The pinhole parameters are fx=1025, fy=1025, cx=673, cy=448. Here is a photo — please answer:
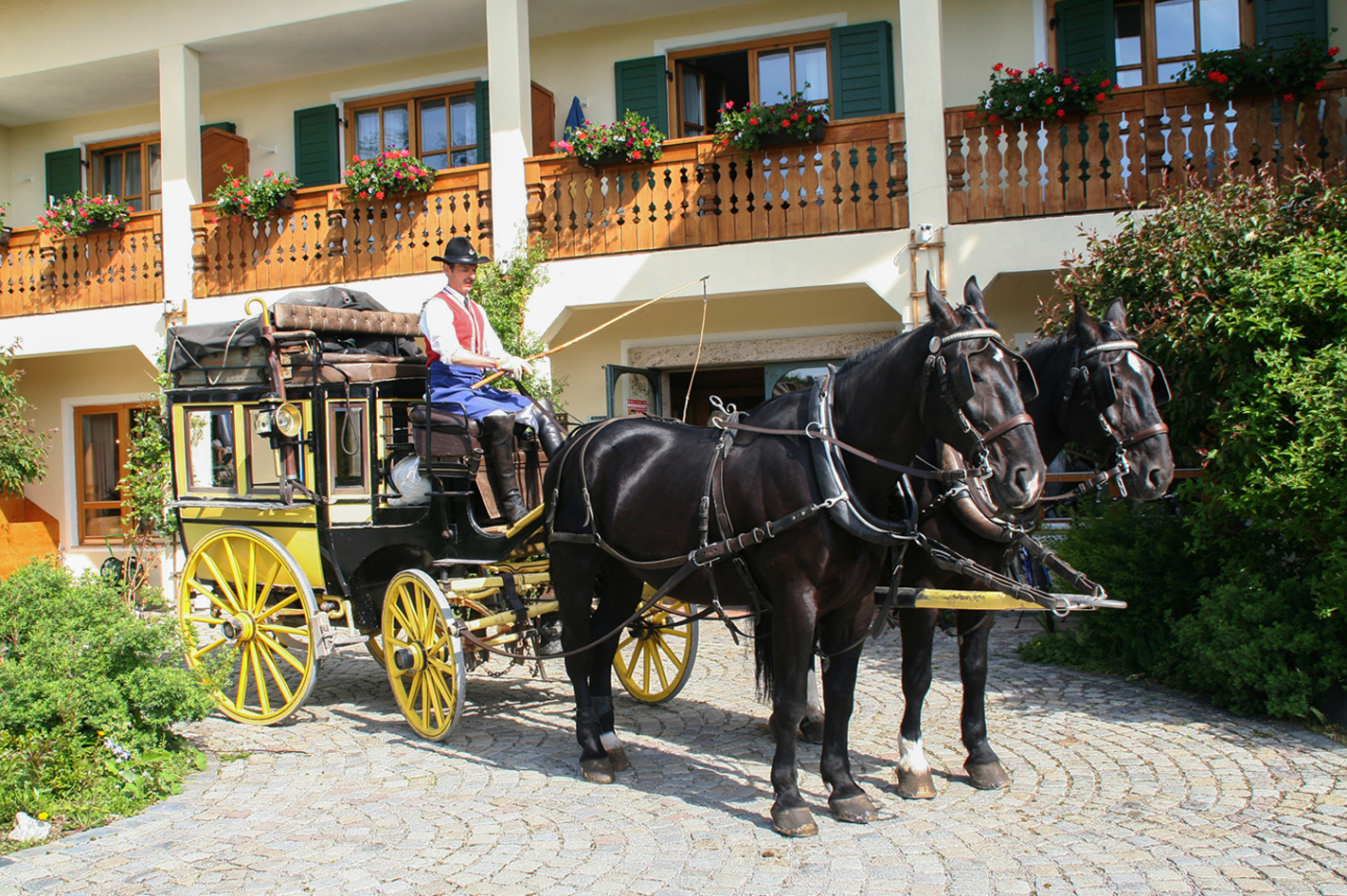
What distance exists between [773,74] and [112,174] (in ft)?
30.1

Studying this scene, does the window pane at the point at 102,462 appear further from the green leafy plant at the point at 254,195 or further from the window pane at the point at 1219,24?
the window pane at the point at 1219,24

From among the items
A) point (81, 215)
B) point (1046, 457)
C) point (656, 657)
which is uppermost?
point (81, 215)

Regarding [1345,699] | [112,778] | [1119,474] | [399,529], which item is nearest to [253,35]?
[399,529]

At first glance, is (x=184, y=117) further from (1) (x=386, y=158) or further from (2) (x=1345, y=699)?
(2) (x=1345, y=699)

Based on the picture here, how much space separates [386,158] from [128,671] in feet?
22.8

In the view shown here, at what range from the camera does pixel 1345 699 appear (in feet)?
16.0

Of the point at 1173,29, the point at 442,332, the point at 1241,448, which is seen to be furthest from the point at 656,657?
the point at 1173,29

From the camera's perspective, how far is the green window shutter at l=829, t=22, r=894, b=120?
10266 millimetres

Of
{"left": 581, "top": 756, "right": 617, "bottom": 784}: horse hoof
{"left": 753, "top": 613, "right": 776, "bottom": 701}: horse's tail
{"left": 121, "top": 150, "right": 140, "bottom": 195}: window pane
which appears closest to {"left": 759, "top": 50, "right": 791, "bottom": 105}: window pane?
{"left": 753, "top": 613, "right": 776, "bottom": 701}: horse's tail

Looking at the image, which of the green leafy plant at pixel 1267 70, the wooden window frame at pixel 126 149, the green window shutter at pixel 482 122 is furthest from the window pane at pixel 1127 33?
the wooden window frame at pixel 126 149

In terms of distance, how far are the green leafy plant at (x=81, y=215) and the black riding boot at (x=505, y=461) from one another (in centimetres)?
907

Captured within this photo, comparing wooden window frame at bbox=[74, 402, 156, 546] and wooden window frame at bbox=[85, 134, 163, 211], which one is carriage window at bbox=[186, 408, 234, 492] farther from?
wooden window frame at bbox=[85, 134, 163, 211]

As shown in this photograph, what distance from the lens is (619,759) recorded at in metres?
4.70

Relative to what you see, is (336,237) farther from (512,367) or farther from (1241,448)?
(1241,448)
